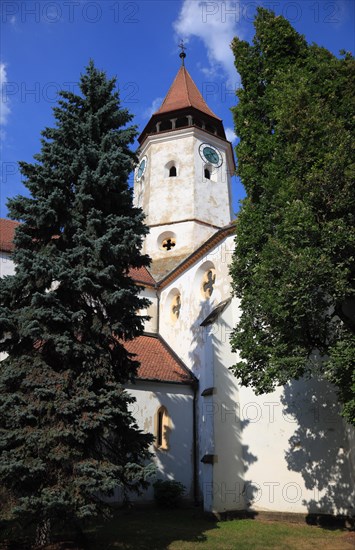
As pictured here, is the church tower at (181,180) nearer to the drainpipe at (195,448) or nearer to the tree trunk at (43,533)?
the drainpipe at (195,448)

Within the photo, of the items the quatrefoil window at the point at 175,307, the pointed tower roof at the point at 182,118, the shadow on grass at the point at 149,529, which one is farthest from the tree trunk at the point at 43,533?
the pointed tower roof at the point at 182,118

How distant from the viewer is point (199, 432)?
16547 mm

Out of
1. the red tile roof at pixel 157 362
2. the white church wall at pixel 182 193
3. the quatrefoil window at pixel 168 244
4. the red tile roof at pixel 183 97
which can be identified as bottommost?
the red tile roof at pixel 157 362

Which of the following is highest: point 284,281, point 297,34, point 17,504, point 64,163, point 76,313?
point 297,34

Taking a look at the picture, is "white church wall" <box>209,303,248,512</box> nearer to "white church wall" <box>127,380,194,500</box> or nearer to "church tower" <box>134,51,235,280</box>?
"white church wall" <box>127,380,194,500</box>

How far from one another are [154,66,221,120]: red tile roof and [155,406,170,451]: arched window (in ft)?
59.4

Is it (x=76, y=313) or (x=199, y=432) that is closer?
(x=76, y=313)

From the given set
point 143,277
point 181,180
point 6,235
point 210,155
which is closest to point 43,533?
point 6,235

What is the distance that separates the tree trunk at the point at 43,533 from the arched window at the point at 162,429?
8148mm

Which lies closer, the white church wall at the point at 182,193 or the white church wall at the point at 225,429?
the white church wall at the point at 225,429

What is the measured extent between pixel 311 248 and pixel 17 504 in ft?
23.0

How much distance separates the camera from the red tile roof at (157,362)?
16.9 m

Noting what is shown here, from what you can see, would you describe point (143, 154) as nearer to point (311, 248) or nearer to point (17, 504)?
point (311, 248)

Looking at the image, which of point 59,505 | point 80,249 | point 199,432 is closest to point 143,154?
point 199,432
